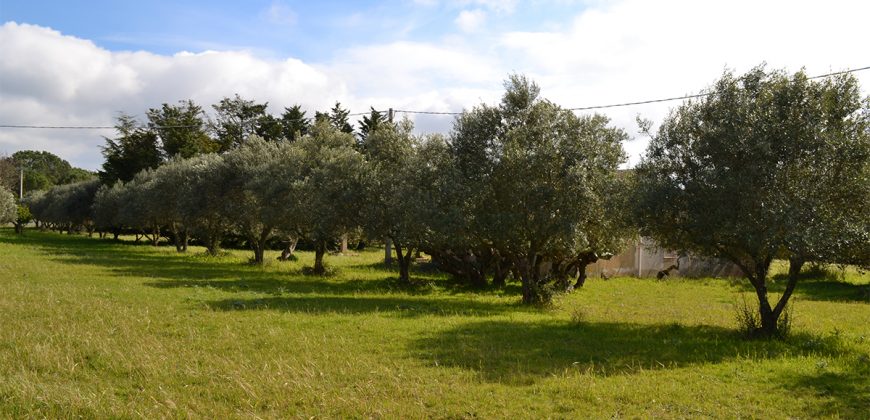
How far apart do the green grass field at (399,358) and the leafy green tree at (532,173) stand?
251 cm

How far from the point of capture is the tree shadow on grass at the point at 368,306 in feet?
64.0

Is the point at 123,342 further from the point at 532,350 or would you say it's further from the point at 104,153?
the point at 104,153

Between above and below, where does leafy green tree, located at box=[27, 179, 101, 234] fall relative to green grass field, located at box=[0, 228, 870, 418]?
above

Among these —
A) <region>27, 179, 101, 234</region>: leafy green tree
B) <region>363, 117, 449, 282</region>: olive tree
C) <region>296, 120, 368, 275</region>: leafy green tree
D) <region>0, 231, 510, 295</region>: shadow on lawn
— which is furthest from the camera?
<region>27, 179, 101, 234</region>: leafy green tree

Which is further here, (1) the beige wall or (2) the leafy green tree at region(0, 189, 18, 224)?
(2) the leafy green tree at region(0, 189, 18, 224)

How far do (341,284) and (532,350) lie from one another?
16390mm

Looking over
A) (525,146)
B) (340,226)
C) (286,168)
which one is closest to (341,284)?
(340,226)

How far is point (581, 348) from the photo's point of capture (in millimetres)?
14344

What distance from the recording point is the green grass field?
952 centimetres

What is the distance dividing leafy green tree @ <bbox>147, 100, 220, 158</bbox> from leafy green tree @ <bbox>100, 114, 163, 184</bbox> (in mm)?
1336

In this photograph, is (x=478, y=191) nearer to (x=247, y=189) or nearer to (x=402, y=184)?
(x=402, y=184)

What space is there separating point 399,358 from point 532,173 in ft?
34.8

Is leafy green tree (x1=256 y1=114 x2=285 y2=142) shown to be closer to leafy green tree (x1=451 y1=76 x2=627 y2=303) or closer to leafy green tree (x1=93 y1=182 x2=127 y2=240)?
leafy green tree (x1=93 y1=182 x2=127 y2=240)

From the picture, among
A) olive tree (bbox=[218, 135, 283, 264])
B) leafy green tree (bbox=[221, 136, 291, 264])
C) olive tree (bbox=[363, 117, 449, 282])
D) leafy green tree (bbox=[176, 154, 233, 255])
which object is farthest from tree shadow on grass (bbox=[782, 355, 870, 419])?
leafy green tree (bbox=[176, 154, 233, 255])
